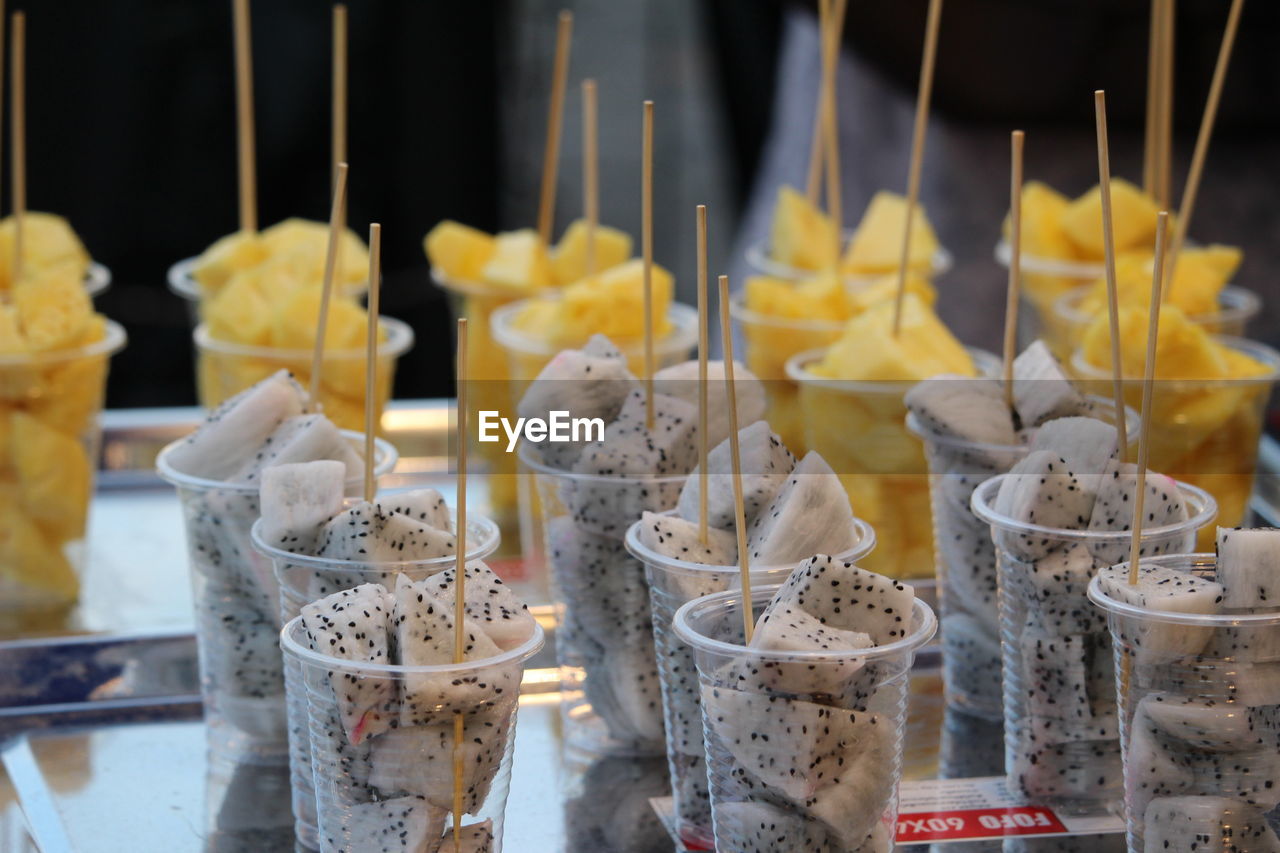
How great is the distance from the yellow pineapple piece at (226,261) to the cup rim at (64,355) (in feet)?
0.90

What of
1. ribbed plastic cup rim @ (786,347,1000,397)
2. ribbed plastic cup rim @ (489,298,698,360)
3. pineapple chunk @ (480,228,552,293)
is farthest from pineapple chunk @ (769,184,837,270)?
ribbed plastic cup rim @ (786,347,1000,397)

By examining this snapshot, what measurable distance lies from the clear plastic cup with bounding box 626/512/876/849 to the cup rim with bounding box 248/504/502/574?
11 centimetres

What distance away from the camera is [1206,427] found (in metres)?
1.64

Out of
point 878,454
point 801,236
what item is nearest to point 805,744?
point 878,454

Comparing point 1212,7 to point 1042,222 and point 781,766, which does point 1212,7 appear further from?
point 781,766

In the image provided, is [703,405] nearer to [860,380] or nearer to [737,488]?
[737,488]

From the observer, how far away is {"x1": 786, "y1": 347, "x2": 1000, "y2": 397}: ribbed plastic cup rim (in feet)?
5.28

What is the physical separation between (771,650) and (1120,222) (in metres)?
1.30

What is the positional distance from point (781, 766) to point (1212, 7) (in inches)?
81.2

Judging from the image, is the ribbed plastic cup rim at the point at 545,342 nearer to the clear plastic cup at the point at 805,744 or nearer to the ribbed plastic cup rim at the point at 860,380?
the ribbed plastic cup rim at the point at 860,380

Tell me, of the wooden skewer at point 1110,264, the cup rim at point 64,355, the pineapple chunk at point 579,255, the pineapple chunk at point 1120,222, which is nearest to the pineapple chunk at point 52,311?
the cup rim at point 64,355

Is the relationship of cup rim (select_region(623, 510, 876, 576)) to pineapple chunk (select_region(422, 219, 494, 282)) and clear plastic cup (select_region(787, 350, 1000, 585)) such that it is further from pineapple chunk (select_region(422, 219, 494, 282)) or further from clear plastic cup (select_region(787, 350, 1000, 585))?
pineapple chunk (select_region(422, 219, 494, 282))

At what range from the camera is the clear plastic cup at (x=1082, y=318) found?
198 cm

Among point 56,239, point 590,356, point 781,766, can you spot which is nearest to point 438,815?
point 781,766
